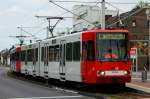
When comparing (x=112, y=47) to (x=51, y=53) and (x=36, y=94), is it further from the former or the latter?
(x=51, y=53)

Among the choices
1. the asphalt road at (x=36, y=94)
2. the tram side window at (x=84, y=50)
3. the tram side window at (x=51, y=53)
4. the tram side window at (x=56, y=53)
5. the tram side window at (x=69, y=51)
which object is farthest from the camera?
the tram side window at (x=51, y=53)

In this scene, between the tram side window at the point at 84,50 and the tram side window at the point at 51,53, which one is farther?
the tram side window at the point at 51,53

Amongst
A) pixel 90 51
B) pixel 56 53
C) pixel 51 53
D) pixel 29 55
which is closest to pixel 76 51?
pixel 90 51

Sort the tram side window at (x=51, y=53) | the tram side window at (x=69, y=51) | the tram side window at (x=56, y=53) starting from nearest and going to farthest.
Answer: the tram side window at (x=69, y=51) → the tram side window at (x=56, y=53) → the tram side window at (x=51, y=53)

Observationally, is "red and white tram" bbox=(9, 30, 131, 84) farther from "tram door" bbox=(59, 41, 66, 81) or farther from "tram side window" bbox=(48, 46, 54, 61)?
"tram side window" bbox=(48, 46, 54, 61)

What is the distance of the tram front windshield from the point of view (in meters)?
26.0

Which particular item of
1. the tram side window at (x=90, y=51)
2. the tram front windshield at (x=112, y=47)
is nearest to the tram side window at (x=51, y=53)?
the tram side window at (x=90, y=51)

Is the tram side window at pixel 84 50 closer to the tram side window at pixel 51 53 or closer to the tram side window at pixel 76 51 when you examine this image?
the tram side window at pixel 76 51

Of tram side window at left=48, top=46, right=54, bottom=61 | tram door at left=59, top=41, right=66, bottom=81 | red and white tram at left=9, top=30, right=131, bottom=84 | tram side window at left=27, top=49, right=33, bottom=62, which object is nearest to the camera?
red and white tram at left=9, top=30, right=131, bottom=84

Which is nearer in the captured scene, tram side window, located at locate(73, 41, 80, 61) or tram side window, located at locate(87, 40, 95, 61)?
tram side window, located at locate(87, 40, 95, 61)

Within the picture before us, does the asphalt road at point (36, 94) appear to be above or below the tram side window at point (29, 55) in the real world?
below

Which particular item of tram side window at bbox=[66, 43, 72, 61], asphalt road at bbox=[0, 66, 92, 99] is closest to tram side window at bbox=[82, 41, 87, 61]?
asphalt road at bbox=[0, 66, 92, 99]

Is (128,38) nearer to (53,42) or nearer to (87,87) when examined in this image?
(87,87)

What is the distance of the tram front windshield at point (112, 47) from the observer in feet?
85.5
